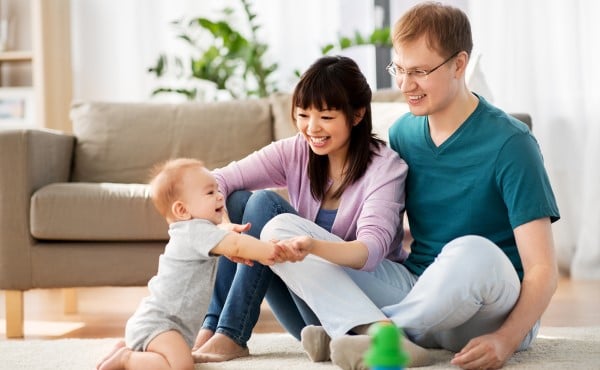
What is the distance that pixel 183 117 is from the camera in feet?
10.8

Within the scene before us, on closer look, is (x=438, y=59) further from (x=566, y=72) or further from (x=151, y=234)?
(x=566, y=72)

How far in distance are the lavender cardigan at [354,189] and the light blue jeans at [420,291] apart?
7cm

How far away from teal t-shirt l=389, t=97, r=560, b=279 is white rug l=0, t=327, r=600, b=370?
20 centimetres

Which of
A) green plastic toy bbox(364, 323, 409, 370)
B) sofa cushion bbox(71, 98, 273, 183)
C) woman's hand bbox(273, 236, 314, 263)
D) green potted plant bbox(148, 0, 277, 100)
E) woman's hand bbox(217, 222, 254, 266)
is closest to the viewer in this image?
green plastic toy bbox(364, 323, 409, 370)

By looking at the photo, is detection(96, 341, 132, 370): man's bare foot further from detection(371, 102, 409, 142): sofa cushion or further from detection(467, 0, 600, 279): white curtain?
detection(467, 0, 600, 279): white curtain

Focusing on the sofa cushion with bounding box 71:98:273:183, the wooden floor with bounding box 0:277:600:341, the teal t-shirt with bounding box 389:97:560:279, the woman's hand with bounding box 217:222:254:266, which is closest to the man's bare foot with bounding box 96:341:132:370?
the woman's hand with bounding box 217:222:254:266

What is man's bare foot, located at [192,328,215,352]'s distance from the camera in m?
1.86

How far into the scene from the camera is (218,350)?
1.81 metres

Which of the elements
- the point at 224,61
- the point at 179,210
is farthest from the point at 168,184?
the point at 224,61

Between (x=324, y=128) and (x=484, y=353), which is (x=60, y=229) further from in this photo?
(x=484, y=353)

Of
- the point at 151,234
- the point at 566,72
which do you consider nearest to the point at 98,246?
the point at 151,234

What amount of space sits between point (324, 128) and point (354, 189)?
144 mm

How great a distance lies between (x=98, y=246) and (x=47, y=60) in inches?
80.5

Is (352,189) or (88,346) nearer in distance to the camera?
(352,189)
